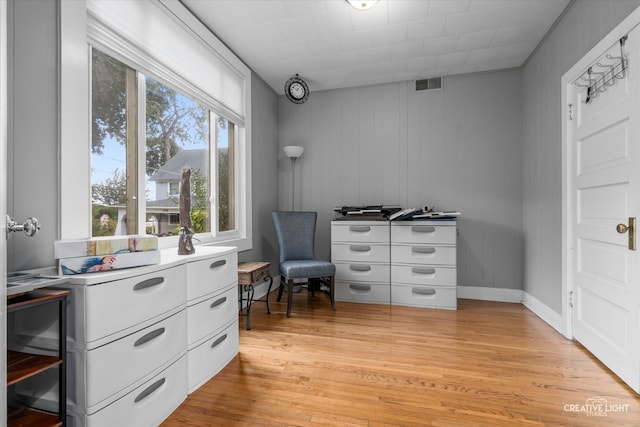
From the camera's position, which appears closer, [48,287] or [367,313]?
[48,287]

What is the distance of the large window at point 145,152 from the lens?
176 centimetres

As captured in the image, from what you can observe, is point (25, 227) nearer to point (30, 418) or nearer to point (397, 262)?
point (30, 418)

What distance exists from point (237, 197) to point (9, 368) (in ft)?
7.34

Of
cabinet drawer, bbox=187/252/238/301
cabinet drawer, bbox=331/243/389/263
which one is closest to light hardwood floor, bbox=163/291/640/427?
cabinet drawer, bbox=187/252/238/301

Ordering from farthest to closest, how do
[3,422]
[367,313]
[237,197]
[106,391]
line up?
1. [237,197]
2. [367,313]
3. [106,391]
4. [3,422]

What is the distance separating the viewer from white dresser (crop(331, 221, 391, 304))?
3.21 m

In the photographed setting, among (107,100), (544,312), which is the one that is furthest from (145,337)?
(544,312)

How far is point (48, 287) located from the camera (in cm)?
114

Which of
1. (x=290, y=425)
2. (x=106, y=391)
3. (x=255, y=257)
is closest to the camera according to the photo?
(x=106, y=391)

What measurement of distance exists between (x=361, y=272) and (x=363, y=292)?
0.70 ft

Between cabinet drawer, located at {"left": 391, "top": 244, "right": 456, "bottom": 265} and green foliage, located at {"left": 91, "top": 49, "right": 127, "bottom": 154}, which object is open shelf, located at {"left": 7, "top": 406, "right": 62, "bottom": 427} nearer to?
green foliage, located at {"left": 91, "top": 49, "right": 127, "bottom": 154}

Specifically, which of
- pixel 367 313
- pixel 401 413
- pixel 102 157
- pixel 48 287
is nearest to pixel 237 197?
pixel 102 157

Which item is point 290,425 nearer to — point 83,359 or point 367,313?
point 83,359

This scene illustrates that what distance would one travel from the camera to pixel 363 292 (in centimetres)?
328
